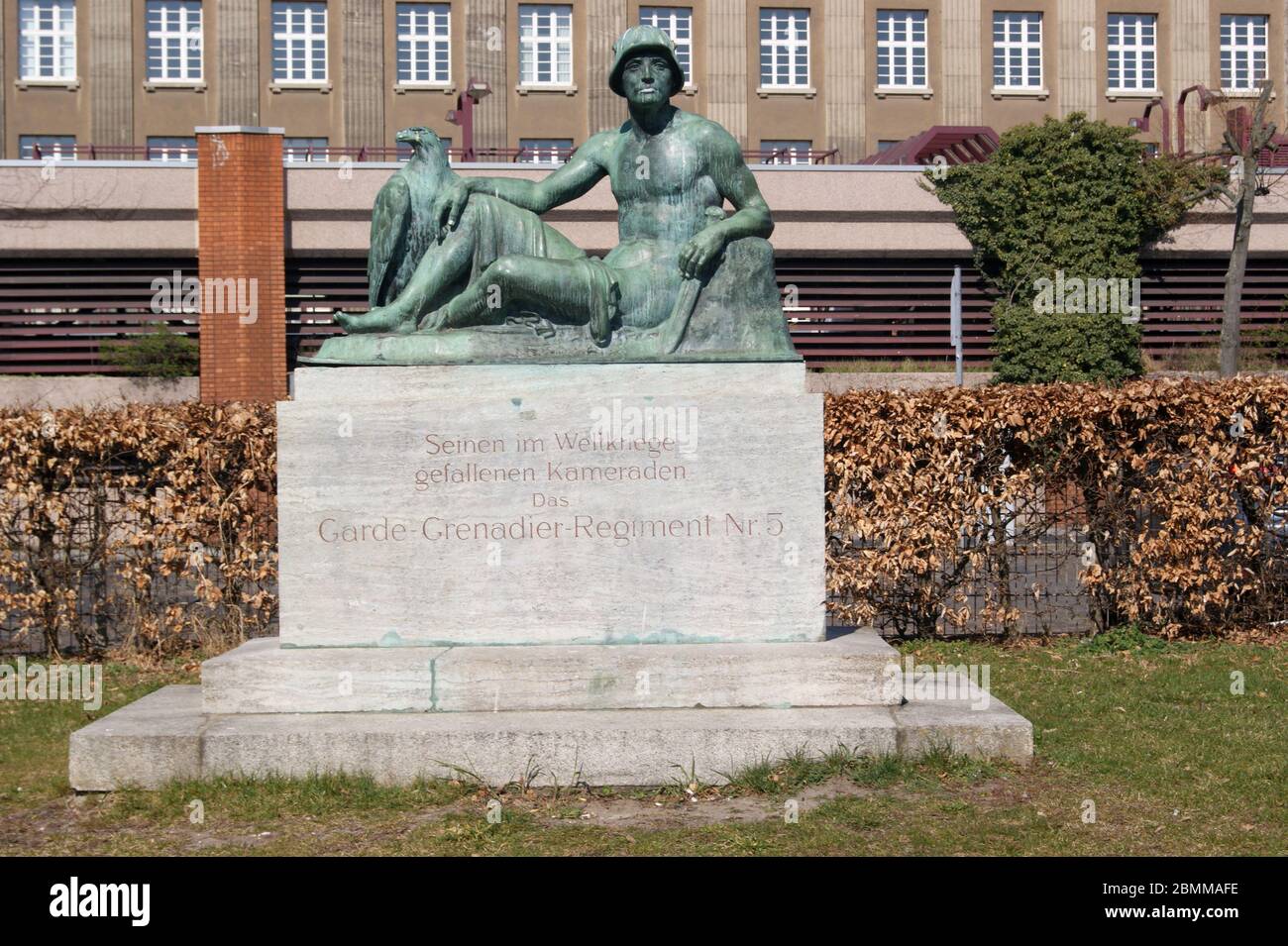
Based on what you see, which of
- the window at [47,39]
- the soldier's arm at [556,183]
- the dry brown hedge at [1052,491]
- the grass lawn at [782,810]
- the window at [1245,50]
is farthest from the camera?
the window at [1245,50]

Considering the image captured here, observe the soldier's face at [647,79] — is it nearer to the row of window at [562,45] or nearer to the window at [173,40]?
the row of window at [562,45]

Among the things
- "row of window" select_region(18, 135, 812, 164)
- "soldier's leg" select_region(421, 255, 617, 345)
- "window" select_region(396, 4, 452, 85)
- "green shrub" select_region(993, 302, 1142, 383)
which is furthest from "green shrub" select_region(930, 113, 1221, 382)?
"soldier's leg" select_region(421, 255, 617, 345)

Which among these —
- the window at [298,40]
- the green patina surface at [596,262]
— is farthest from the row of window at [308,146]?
the green patina surface at [596,262]

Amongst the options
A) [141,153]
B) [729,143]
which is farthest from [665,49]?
[141,153]

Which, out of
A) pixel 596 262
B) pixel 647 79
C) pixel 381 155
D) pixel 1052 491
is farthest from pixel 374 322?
pixel 381 155

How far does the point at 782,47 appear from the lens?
127 feet

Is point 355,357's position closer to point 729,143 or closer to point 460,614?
point 460,614

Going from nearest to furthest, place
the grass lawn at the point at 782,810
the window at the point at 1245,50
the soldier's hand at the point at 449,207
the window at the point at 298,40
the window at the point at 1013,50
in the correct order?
1. the grass lawn at the point at 782,810
2. the soldier's hand at the point at 449,207
3. the window at the point at 298,40
4. the window at the point at 1013,50
5. the window at the point at 1245,50

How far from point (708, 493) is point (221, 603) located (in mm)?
5770

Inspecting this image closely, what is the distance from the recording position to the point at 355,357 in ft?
25.4

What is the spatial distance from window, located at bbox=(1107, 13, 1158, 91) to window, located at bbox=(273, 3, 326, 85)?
20959mm

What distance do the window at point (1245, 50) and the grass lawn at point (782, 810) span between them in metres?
36.1

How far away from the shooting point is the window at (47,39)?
36844 mm

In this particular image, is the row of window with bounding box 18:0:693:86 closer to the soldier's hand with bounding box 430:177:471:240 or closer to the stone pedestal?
the soldier's hand with bounding box 430:177:471:240
